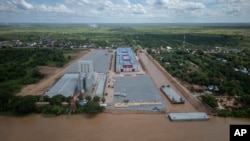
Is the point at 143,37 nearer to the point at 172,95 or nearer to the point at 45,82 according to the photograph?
the point at 45,82

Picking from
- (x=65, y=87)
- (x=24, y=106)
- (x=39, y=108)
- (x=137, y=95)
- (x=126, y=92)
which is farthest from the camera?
(x=65, y=87)

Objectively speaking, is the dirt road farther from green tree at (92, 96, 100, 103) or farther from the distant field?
the distant field

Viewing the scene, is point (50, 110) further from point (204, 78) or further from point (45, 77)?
point (204, 78)

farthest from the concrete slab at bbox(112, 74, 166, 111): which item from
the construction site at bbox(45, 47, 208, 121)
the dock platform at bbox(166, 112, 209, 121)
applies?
the dock platform at bbox(166, 112, 209, 121)

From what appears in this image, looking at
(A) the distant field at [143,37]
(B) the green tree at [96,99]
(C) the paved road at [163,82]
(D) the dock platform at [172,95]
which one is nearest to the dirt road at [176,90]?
(C) the paved road at [163,82]

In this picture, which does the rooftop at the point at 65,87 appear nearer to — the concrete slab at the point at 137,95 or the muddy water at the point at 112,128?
the muddy water at the point at 112,128

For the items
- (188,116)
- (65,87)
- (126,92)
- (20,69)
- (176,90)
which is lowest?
(188,116)

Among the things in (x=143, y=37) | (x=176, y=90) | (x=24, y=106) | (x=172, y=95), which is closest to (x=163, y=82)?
(x=176, y=90)

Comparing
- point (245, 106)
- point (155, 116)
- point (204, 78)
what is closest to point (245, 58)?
point (204, 78)

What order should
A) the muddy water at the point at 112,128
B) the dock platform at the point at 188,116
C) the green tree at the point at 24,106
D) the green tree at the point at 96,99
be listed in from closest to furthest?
1. the muddy water at the point at 112,128
2. the dock platform at the point at 188,116
3. the green tree at the point at 24,106
4. the green tree at the point at 96,99
